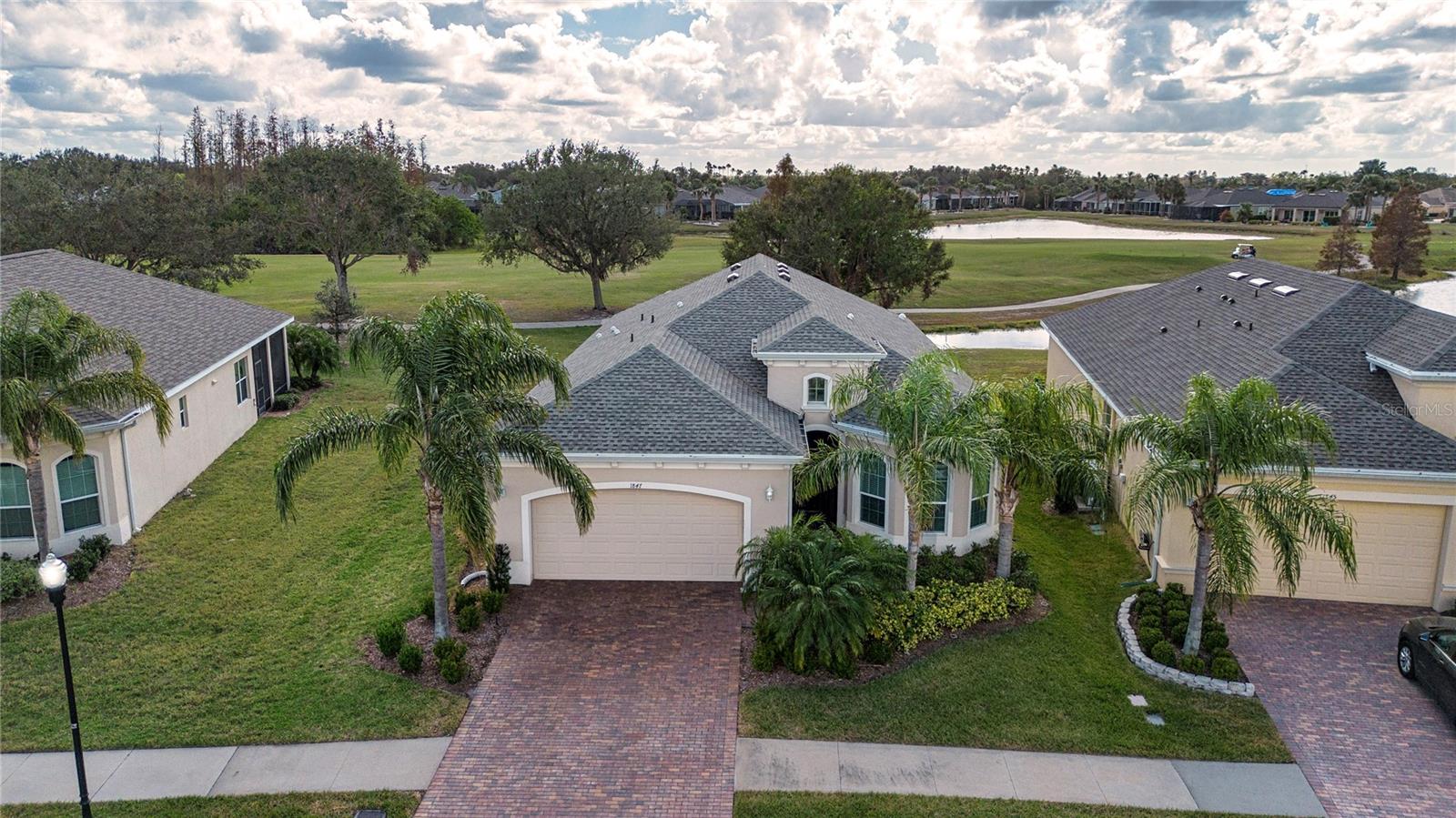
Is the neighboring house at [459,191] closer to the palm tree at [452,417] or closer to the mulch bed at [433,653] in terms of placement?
the mulch bed at [433,653]

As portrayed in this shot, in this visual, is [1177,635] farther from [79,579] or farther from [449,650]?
[79,579]

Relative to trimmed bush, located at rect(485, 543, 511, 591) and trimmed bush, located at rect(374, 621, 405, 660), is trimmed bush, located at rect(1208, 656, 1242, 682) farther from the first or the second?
trimmed bush, located at rect(374, 621, 405, 660)

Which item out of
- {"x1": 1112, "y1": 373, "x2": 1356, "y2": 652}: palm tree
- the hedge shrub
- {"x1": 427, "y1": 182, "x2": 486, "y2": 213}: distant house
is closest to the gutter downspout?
the hedge shrub

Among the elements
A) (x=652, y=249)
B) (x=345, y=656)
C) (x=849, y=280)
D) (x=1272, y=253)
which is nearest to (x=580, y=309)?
(x=652, y=249)

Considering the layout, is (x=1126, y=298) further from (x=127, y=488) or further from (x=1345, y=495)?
(x=127, y=488)

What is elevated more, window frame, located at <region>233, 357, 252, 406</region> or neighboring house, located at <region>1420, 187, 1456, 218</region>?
neighboring house, located at <region>1420, 187, 1456, 218</region>
